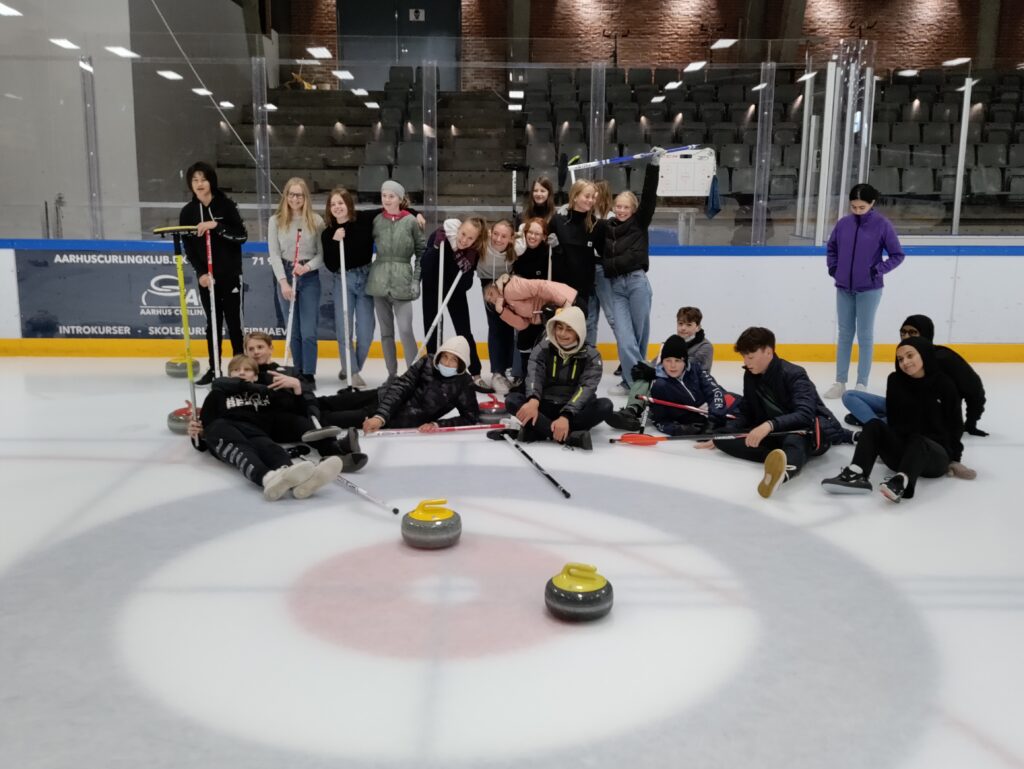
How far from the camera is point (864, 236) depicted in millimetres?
5500

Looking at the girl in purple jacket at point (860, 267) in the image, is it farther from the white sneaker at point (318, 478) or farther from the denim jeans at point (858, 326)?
the white sneaker at point (318, 478)

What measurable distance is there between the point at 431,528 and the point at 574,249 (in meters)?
2.83

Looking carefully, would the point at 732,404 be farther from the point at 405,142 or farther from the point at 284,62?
the point at 284,62

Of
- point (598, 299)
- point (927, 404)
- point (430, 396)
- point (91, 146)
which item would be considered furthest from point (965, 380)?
point (91, 146)

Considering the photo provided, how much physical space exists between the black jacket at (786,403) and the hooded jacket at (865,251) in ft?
5.13

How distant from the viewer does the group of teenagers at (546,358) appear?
3828 mm

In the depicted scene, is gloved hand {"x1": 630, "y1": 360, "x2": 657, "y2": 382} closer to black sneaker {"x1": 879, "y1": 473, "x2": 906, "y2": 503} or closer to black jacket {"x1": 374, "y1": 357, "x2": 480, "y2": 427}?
black jacket {"x1": 374, "y1": 357, "x2": 480, "y2": 427}

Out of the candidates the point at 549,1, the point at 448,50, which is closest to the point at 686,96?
the point at 448,50

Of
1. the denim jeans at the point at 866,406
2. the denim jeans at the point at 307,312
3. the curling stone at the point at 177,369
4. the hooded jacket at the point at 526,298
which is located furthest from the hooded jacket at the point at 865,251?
the curling stone at the point at 177,369

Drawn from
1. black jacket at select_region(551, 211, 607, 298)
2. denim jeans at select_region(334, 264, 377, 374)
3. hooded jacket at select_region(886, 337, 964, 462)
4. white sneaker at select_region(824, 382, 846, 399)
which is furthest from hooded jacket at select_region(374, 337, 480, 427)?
white sneaker at select_region(824, 382, 846, 399)

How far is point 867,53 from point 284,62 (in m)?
4.57

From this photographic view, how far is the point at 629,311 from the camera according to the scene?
5.70 meters

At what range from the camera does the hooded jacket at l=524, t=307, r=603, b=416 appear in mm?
4543

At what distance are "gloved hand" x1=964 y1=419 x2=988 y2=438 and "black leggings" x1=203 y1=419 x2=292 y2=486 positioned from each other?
3114 mm
